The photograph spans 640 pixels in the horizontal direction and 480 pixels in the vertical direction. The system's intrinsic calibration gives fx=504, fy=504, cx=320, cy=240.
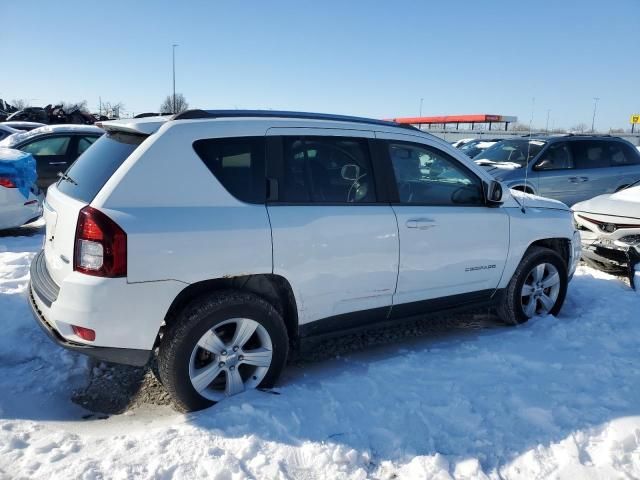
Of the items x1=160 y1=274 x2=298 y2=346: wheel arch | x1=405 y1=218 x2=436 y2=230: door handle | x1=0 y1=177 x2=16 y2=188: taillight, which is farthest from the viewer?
x1=0 y1=177 x2=16 y2=188: taillight

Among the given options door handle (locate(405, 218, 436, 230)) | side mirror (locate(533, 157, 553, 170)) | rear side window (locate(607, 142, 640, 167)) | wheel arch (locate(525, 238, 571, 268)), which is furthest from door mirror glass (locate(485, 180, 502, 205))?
rear side window (locate(607, 142, 640, 167))

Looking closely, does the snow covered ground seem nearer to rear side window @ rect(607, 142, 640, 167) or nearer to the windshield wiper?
the windshield wiper

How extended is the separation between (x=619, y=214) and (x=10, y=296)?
6995mm

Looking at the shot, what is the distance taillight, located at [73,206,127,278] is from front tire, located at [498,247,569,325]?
336 cm

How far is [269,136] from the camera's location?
3354 millimetres

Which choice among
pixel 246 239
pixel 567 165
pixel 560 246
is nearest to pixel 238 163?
pixel 246 239

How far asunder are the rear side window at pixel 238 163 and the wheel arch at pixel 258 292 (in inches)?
20.6

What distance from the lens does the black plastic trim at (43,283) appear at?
305 cm

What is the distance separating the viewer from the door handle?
376 cm

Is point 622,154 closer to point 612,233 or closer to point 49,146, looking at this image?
point 612,233

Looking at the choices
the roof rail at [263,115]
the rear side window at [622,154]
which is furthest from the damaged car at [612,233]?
the rear side window at [622,154]

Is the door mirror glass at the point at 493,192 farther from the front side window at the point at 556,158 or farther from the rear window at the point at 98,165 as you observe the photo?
the front side window at the point at 556,158

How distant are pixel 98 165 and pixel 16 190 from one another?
202 inches

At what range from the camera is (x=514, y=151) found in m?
10.3
